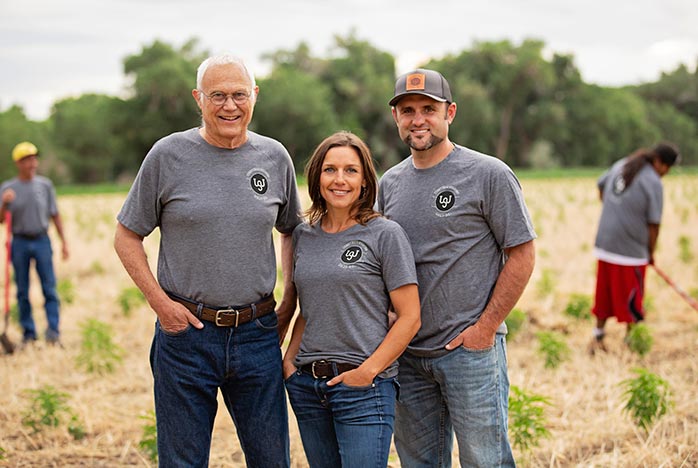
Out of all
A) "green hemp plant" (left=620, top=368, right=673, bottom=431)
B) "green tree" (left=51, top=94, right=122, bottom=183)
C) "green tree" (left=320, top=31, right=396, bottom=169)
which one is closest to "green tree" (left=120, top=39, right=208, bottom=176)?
"green tree" (left=51, top=94, right=122, bottom=183)

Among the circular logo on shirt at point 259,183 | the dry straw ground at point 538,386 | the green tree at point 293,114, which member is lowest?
the dry straw ground at point 538,386

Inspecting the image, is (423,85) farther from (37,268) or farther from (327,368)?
(37,268)

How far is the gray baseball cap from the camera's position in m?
3.39

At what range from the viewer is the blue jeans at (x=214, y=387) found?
342 centimetres

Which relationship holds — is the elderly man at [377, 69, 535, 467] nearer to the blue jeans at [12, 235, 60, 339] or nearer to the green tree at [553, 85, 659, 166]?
the blue jeans at [12, 235, 60, 339]

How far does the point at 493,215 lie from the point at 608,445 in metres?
2.57

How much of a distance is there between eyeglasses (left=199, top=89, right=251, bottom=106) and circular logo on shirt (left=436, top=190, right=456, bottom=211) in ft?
3.17

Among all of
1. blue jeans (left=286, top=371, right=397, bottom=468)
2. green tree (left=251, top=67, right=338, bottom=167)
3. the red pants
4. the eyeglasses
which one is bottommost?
the red pants

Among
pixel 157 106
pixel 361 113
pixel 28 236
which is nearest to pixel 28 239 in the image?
pixel 28 236

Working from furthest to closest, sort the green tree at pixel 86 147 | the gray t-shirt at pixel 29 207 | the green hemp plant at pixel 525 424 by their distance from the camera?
the green tree at pixel 86 147, the gray t-shirt at pixel 29 207, the green hemp plant at pixel 525 424

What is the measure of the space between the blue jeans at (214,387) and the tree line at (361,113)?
52346 mm

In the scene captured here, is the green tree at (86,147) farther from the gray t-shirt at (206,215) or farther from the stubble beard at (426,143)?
the stubble beard at (426,143)

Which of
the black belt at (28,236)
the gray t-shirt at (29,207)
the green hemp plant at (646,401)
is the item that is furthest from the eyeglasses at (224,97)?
the black belt at (28,236)

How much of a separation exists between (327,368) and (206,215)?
849 millimetres
